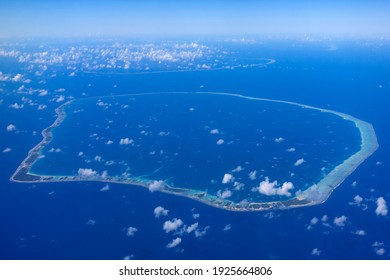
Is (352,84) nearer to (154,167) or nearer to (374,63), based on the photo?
(374,63)

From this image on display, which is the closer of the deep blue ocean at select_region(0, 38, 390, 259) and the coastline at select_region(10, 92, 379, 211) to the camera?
the deep blue ocean at select_region(0, 38, 390, 259)

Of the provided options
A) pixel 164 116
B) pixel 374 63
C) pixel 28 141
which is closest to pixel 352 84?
pixel 374 63

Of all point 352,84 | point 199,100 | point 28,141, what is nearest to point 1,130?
point 28,141

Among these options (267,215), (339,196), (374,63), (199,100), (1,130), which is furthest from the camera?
(374,63)

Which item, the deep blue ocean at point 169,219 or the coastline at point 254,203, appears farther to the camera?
the coastline at point 254,203

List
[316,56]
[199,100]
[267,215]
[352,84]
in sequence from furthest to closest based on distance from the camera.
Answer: [316,56]
[352,84]
[199,100]
[267,215]

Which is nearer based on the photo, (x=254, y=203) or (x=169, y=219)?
(x=169, y=219)

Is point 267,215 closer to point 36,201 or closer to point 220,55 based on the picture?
point 36,201

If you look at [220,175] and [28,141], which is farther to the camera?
[28,141]

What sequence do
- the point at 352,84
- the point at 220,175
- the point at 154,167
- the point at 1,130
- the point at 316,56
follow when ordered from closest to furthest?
the point at 220,175 < the point at 154,167 < the point at 1,130 < the point at 352,84 < the point at 316,56
